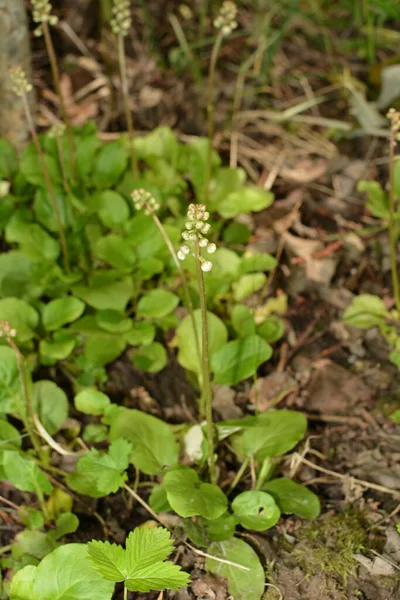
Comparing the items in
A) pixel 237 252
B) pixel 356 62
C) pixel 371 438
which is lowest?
pixel 371 438

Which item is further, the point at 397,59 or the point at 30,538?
the point at 397,59

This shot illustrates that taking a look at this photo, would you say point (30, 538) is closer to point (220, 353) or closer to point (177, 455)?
point (177, 455)

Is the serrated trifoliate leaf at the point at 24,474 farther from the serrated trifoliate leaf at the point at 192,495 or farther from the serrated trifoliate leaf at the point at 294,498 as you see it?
the serrated trifoliate leaf at the point at 294,498

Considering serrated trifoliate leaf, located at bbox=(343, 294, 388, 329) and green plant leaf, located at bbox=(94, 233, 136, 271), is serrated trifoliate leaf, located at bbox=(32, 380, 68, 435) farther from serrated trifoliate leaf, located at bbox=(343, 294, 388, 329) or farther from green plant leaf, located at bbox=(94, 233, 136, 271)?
serrated trifoliate leaf, located at bbox=(343, 294, 388, 329)

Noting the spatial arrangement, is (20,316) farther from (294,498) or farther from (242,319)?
(294,498)

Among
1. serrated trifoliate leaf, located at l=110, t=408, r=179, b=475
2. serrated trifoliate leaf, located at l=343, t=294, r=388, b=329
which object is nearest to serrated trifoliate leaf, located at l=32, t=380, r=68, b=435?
serrated trifoliate leaf, located at l=110, t=408, r=179, b=475

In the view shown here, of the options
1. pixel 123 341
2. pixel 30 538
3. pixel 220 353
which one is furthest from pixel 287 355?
pixel 30 538

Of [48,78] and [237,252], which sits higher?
[48,78]
